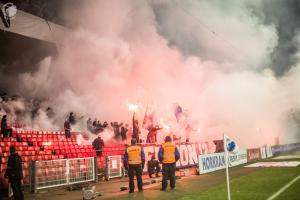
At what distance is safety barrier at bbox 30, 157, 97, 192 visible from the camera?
1280 centimetres

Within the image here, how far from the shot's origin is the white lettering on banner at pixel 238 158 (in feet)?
71.6

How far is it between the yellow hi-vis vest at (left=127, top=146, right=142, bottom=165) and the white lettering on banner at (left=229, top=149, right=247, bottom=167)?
12.1m

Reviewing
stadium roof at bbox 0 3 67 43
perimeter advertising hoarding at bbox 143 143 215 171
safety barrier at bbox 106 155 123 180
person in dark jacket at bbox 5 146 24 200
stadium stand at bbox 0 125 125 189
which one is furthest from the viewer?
stadium roof at bbox 0 3 67 43

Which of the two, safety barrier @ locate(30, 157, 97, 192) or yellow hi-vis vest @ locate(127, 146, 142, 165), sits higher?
yellow hi-vis vest @ locate(127, 146, 142, 165)

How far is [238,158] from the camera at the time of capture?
2389 centimetres

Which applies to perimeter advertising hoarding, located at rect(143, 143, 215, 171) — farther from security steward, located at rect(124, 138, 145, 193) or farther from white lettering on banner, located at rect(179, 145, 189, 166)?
security steward, located at rect(124, 138, 145, 193)

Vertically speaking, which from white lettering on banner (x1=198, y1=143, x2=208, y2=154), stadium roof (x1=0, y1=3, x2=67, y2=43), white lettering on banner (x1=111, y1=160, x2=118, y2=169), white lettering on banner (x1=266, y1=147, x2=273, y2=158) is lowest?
white lettering on banner (x1=266, y1=147, x2=273, y2=158)

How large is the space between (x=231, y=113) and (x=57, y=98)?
98.6 feet

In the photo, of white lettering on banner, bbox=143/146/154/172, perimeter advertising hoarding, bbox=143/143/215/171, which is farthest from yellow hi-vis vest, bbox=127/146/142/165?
perimeter advertising hoarding, bbox=143/143/215/171

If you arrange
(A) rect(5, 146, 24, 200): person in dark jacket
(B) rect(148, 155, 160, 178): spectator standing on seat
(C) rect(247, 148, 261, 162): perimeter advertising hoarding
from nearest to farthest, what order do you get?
(A) rect(5, 146, 24, 200): person in dark jacket < (B) rect(148, 155, 160, 178): spectator standing on seat < (C) rect(247, 148, 261, 162): perimeter advertising hoarding

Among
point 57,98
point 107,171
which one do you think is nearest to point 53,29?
point 57,98

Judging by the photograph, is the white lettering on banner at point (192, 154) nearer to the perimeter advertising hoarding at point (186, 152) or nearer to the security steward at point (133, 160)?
the perimeter advertising hoarding at point (186, 152)

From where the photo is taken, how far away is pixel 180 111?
30953 millimetres

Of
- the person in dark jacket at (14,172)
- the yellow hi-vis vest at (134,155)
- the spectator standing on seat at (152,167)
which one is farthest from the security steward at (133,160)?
the spectator standing on seat at (152,167)
